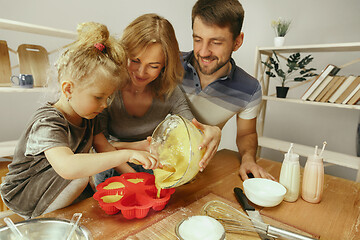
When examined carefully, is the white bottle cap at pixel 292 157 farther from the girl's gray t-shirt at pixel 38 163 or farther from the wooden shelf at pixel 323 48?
the wooden shelf at pixel 323 48

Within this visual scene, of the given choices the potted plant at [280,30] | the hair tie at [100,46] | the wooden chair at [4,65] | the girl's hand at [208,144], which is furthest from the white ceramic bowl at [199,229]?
the potted plant at [280,30]

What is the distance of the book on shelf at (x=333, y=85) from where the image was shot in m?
1.70

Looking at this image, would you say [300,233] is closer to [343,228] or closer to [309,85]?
[343,228]

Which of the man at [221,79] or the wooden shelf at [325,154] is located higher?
the man at [221,79]

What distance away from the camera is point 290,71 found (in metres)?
1.83

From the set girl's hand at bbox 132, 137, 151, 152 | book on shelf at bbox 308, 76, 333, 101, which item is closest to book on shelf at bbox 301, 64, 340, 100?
→ book on shelf at bbox 308, 76, 333, 101

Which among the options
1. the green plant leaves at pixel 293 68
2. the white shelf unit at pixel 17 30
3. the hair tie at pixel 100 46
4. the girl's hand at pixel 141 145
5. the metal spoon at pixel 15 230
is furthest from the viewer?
the green plant leaves at pixel 293 68

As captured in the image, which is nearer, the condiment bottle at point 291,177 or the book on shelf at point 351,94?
the condiment bottle at point 291,177

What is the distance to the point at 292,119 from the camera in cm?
209

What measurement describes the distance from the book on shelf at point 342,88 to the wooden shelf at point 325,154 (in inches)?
15.7

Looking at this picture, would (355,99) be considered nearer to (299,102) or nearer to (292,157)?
(299,102)

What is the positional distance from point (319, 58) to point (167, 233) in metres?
1.88

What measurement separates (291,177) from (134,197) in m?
0.53

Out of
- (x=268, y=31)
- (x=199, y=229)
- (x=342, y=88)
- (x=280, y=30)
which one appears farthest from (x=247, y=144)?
(x=268, y=31)
